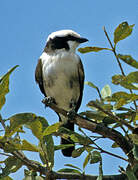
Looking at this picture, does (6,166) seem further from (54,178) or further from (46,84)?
(46,84)

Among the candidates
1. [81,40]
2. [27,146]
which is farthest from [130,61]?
[81,40]

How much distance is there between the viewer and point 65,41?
4414mm

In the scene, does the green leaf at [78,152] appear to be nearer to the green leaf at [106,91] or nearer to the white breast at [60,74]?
the green leaf at [106,91]

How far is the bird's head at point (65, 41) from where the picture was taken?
172 inches

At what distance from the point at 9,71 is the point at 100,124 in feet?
2.76

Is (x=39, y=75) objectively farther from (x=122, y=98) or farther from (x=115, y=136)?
(x=122, y=98)

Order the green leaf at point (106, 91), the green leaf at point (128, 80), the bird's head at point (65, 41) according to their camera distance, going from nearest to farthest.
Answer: the green leaf at point (128, 80)
the green leaf at point (106, 91)
the bird's head at point (65, 41)

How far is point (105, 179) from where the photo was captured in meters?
2.23

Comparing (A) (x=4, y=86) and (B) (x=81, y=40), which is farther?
(B) (x=81, y=40)

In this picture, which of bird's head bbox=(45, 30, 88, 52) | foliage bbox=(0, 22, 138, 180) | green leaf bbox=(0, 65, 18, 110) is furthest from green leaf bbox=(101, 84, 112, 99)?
bird's head bbox=(45, 30, 88, 52)

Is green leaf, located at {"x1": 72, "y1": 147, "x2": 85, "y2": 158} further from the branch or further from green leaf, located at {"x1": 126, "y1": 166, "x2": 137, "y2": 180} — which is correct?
green leaf, located at {"x1": 126, "y1": 166, "x2": 137, "y2": 180}

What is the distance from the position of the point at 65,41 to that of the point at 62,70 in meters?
0.52

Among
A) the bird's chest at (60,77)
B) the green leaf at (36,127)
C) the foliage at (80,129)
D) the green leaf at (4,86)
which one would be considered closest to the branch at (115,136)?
the foliage at (80,129)

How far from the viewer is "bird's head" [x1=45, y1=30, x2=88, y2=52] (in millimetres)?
4371
